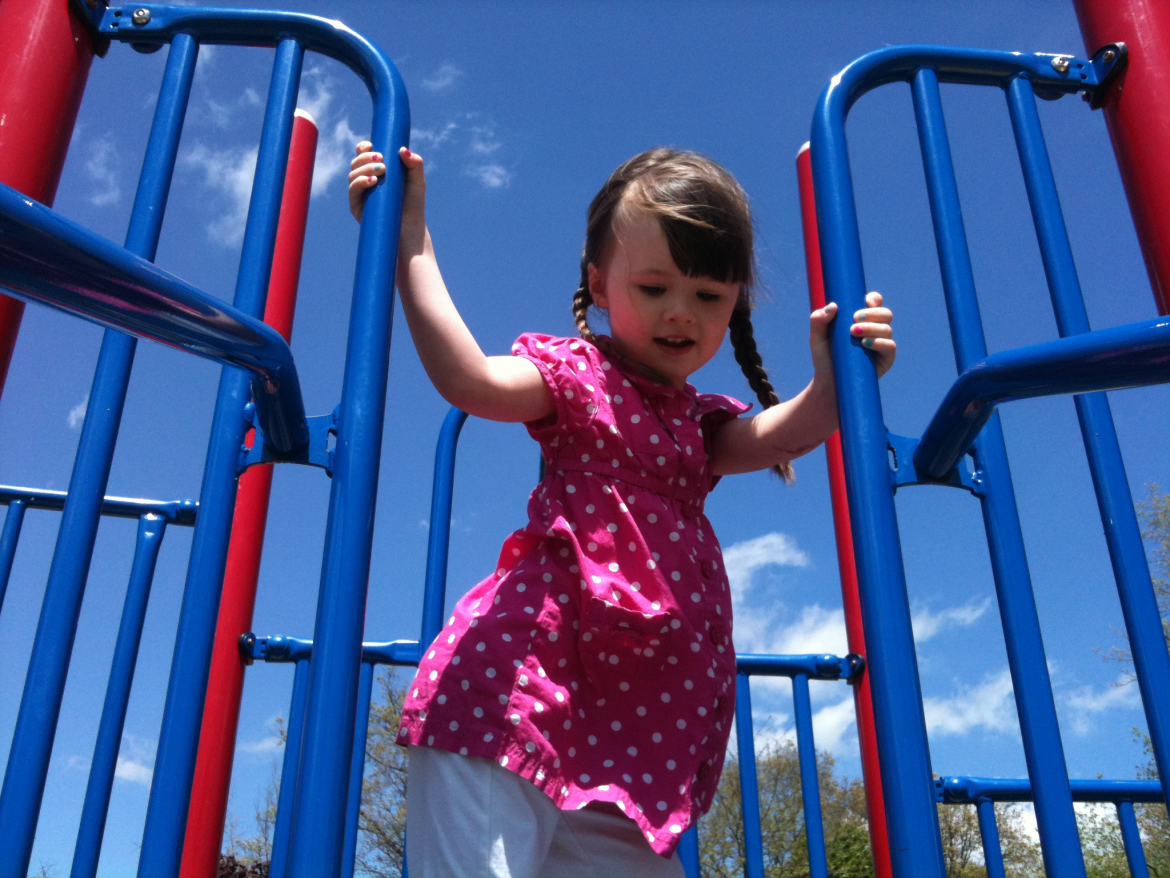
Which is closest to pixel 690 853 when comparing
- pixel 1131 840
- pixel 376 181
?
pixel 376 181

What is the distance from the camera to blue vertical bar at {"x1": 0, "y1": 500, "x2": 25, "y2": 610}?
2.59 meters

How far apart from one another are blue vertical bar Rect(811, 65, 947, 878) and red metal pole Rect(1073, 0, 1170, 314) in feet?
1.63

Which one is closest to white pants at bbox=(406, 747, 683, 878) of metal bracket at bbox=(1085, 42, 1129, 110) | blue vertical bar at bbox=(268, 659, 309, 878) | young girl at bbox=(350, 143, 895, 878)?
young girl at bbox=(350, 143, 895, 878)

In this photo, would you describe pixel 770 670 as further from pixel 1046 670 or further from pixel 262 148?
pixel 262 148

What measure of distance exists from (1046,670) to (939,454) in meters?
0.31

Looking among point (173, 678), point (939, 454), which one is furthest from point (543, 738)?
point (939, 454)

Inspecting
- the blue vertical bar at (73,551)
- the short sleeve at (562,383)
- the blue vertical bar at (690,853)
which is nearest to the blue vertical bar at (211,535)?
the blue vertical bar at (73,551)

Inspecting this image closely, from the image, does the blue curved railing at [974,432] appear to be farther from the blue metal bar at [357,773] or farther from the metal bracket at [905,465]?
the blue metal bar at [357,773]

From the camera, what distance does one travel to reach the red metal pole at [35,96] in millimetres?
1473

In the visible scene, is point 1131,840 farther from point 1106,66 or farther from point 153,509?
point 153,509

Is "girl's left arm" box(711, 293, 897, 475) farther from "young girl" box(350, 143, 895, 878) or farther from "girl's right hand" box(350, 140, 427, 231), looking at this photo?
"girl's right hand" box(350, 140, 427, 231)

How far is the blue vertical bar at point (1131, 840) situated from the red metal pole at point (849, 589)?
2.69 ft

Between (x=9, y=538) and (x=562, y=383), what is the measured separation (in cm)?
198

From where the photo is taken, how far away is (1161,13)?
1.65 m
